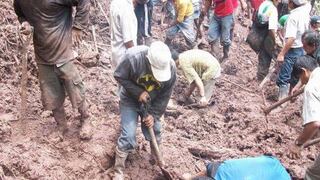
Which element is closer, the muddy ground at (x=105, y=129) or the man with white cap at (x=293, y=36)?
the muddy ground at (x=105, y=129)

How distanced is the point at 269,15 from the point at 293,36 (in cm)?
103

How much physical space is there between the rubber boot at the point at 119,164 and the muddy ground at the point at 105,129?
173 millimetres

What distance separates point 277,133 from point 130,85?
2.79 m

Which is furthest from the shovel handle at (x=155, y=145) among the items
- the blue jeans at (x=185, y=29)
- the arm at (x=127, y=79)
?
the blue jeans at (x=185, y=29)

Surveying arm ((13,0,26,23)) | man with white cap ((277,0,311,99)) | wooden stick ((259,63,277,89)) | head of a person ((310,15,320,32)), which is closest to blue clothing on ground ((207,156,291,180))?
arm ((13,0,26,23))

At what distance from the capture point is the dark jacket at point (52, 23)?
4332mm

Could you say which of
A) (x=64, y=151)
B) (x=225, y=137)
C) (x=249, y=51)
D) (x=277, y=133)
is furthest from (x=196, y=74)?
(x=249, y=51)

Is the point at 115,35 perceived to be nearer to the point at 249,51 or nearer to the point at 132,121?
the point at 132,121

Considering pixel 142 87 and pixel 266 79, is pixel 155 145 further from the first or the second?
pixel 266 79

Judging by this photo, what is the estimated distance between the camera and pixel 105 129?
5398 millimetres

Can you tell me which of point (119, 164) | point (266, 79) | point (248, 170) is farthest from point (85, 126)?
point (266, 79)

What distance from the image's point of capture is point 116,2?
17.8 feet

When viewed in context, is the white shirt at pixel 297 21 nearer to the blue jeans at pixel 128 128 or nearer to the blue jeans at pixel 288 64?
the blue jeans at pixel 288 64

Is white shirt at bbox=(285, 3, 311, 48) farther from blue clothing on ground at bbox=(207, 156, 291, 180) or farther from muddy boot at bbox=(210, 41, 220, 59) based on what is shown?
blue clothing on ground at bbox=(207, 156, 291, 180)
